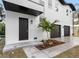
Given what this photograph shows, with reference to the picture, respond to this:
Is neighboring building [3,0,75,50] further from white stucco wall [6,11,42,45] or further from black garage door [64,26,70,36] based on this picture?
black garage door [64,26,70,36]

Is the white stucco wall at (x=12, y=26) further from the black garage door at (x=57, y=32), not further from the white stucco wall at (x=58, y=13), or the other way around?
the black garage door at (x=57, y=32)

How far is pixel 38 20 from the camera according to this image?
1368 cm

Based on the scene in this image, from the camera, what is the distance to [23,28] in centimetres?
1182

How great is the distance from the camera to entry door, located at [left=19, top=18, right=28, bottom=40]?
11523 millimetres

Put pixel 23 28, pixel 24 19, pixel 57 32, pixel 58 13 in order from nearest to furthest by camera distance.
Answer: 1. pixel 23 28
2. pixel 24 19
3. pixel 58 13
4. pixel 57 32

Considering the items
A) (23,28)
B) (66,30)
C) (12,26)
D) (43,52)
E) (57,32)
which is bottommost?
(43,52)

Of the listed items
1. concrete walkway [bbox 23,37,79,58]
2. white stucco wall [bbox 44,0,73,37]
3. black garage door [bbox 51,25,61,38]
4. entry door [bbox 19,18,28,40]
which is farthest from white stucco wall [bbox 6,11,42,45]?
black garage door [bbox 51,25,61,38]

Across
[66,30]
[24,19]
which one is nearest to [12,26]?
[24,19]

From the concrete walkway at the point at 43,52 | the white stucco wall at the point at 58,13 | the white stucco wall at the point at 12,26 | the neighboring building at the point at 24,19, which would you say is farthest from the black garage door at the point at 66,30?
the concrete walkway at the point at 43,52

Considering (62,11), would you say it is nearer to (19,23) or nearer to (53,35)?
(53,35)

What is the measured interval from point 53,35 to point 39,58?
35.0 feet

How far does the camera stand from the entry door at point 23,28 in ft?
37.8

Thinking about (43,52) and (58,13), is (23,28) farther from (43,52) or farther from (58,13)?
(58,13)

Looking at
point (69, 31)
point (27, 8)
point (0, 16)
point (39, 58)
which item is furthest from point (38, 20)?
point (69, 31)
